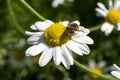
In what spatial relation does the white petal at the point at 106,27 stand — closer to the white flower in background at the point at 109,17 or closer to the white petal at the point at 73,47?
the white flower in background at the point at 109,17

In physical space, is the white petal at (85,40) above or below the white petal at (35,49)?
above

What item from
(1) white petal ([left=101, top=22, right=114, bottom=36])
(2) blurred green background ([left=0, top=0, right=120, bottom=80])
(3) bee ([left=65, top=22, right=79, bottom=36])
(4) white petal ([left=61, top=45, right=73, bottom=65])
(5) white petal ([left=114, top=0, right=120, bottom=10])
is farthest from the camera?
(2) blurred green background ([left=0, top=0, right=120, bottom=80])

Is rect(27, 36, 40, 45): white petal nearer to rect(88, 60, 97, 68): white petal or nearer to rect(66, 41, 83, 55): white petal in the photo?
rect(66, 41, 83, 55): white petal

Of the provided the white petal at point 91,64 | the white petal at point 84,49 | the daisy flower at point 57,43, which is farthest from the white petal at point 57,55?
the white petal at point 91,64

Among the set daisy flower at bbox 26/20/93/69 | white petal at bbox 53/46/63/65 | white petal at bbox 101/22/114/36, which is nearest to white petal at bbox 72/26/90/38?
daisy flower at bbox 26/20/93/69

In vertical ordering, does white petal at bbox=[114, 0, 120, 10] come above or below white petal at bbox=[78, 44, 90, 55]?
above

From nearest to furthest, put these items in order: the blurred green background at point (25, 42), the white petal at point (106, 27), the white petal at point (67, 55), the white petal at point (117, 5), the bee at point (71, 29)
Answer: the white petal at point (67, 55)
the bee at point (71, 29)
the white petal at point (106, 27)
the white petal at point (117, 5)
the blurred green background at point (25, 42)

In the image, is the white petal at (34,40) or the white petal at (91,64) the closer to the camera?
the white petal at (34,40)

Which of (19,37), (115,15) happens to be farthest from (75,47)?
(19,37)
